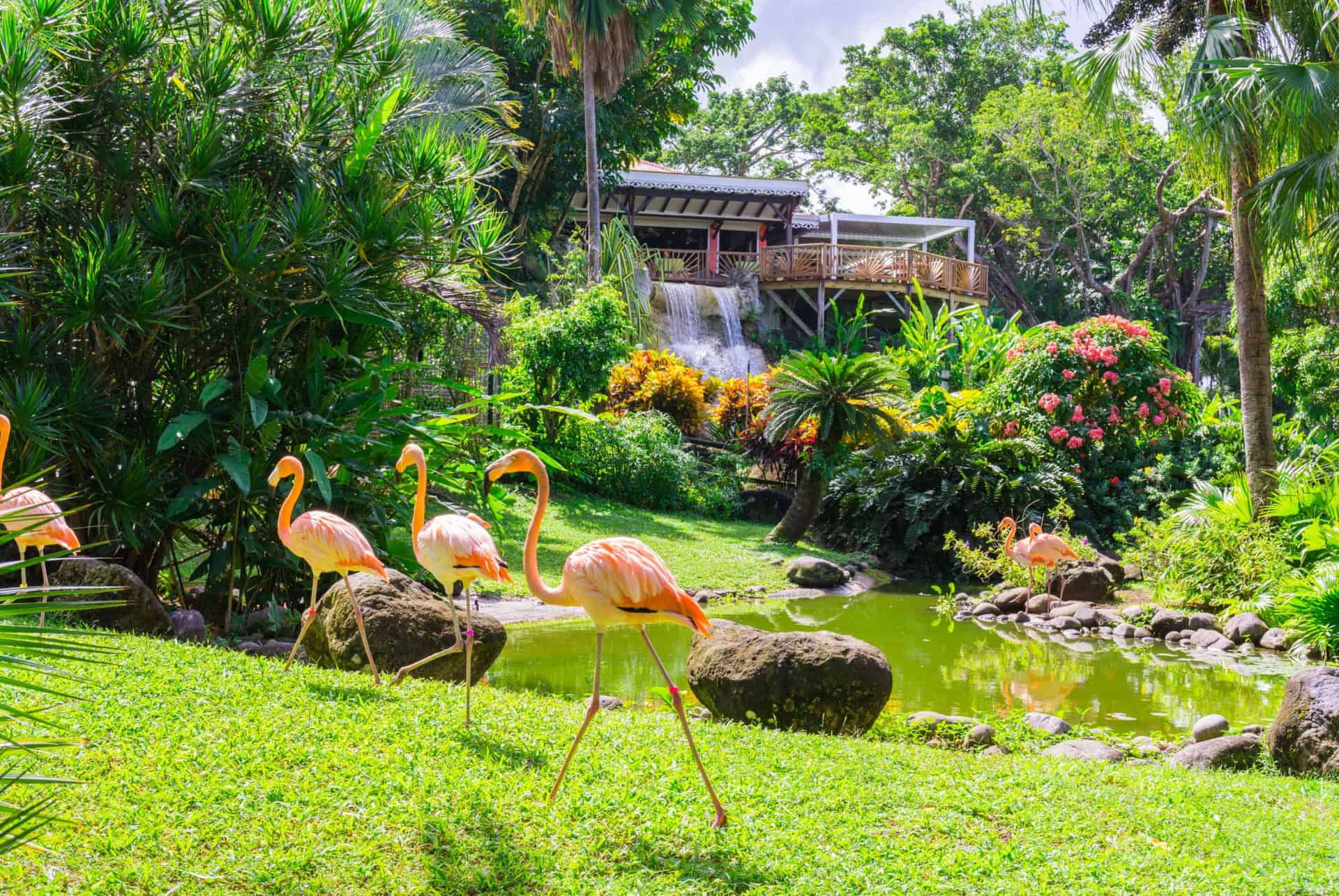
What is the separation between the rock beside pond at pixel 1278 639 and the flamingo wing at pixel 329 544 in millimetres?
8464

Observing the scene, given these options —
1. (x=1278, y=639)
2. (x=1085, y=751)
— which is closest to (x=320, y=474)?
(x=1085, y=751)

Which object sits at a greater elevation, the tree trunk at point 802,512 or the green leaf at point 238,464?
the green leaf at point 238,464

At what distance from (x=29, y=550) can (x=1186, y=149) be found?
1181 centimetres

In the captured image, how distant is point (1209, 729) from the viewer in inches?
290

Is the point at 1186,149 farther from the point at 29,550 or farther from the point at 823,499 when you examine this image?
the point at 29,550

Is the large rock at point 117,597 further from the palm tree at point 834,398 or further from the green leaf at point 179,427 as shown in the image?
the palm tree at point 834,398

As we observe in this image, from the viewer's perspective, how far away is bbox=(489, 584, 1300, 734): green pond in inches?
329

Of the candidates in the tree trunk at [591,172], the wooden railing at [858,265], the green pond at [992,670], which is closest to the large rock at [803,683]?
the green pond at [992,670]

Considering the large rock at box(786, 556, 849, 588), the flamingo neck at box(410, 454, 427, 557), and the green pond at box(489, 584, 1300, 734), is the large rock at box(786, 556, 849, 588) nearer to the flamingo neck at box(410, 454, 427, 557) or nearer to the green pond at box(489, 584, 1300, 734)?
the green pond at box(489, 584, 1300, 734)

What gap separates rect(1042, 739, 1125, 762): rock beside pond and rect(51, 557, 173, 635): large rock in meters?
6.23

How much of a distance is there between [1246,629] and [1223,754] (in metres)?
4.35

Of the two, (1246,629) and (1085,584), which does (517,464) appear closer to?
(1246,629)

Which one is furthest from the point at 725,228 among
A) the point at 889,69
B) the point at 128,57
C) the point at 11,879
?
the point at 11,879

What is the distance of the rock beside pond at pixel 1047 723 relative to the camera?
745 centimetres
